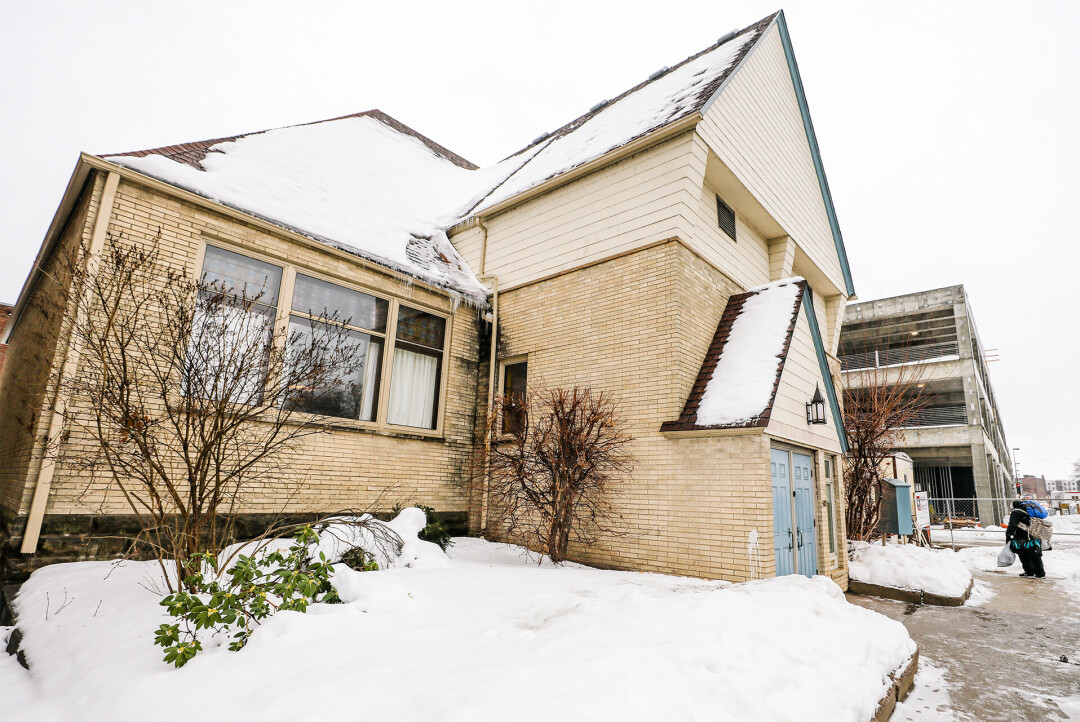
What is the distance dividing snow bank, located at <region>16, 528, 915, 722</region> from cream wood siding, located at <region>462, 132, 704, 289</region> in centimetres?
587

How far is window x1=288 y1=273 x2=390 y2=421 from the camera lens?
8266mm

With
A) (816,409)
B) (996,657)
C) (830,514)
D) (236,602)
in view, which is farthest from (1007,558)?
(236,602)

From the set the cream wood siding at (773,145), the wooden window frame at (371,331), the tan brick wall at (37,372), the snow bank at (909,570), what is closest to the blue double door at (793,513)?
the snow bank at (909,570)

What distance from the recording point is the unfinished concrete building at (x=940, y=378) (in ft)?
89.9

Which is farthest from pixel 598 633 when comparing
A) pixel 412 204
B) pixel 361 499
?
pixel 412 204

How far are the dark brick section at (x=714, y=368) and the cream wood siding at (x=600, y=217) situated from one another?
6.06 ft

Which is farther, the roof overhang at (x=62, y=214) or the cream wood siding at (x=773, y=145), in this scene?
the cream wood siding at (x=773, y=145)

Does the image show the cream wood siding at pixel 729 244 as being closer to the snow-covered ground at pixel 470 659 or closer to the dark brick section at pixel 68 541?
the snow-covered ground at pixel 470 659

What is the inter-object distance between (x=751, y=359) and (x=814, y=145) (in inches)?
344

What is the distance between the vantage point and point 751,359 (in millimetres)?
8172

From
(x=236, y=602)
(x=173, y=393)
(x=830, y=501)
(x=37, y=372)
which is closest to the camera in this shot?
(x=236, y=602)

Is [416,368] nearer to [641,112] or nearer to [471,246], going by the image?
[471,246]

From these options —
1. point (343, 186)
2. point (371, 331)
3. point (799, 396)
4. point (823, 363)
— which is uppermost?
point (343, 186)

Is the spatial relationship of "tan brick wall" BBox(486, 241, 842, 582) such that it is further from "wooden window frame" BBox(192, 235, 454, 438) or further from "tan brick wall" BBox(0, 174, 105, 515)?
"tan brick wall" BBox(0, 174, 105, 515)
